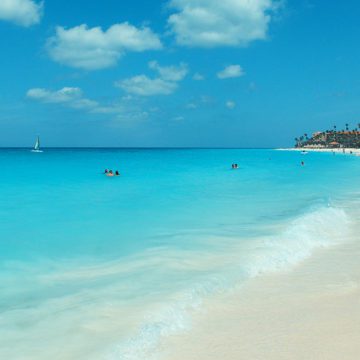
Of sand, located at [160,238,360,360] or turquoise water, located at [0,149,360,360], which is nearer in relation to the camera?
sand, located at [160,238,360,360]

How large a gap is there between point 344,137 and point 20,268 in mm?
204439

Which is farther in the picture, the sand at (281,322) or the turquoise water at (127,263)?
the turquoise water at (127,263)

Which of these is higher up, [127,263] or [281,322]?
[281,322]

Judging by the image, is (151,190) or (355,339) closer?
(355,339)

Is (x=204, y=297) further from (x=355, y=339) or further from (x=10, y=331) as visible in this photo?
(x=10, y=331)

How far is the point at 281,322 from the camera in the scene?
5.54 m

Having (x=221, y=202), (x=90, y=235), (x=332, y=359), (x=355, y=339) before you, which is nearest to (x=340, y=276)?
(x=355, y=339)

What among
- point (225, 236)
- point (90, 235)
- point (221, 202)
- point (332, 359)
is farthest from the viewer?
point (221, 202)

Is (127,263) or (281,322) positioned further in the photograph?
(127,263)

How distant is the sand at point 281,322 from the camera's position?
4730 mm

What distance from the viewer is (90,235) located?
516 inches

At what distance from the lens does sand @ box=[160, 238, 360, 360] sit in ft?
15.5

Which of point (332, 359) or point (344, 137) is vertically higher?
point (344, 137)

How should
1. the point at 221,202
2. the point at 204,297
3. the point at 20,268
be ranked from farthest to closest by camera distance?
the point at 221,202 → the point at 20,268 → the point at 204,297
